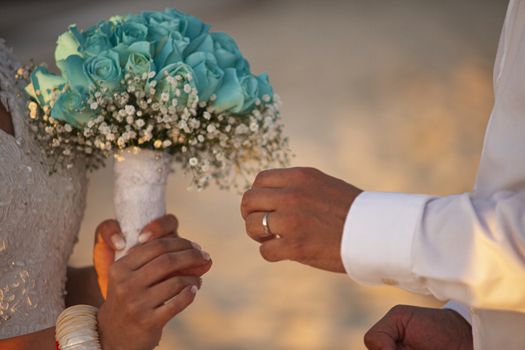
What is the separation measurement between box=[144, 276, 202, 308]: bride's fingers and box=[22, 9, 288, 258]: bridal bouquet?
0.58ft

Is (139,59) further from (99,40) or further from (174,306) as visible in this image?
(174,306)

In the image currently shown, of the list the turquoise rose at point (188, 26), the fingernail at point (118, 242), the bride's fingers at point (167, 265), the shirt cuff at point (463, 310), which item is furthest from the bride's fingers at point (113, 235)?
the shirt cuff at point (463, 310)

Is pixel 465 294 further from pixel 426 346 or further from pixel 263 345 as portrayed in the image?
pixel 263 345

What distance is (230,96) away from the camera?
159 centimetres

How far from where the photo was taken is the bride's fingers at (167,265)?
5.11ft

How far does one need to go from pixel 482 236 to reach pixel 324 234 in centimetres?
27

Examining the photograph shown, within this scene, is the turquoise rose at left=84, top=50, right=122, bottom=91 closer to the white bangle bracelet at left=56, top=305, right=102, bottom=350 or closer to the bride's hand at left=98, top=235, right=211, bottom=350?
the bride's hand at left=98, top=235, right=211, bottom=350

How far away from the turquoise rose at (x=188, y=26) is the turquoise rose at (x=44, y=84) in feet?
1.02

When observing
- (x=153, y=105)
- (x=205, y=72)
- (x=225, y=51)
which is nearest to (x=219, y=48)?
(x=225, y=51)

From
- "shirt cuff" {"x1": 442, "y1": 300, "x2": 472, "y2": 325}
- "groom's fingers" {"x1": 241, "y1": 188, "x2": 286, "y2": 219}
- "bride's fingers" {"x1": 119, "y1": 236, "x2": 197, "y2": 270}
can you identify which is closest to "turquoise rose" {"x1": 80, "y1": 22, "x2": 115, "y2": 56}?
"bride's fingers" {"x1": 119, "y1": 236, "x2": 197, "y2": 270}

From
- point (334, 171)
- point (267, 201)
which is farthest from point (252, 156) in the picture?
point (334, 171)

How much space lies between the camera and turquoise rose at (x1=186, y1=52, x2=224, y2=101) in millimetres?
1580

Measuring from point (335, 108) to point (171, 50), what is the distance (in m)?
3.83

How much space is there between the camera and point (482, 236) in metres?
1.09
